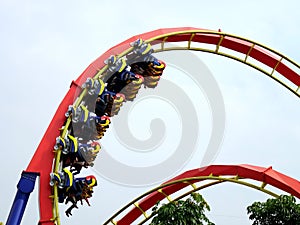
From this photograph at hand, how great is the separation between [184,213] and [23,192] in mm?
3133

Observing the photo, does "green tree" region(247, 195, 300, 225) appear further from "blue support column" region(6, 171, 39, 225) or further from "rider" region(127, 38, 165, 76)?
"blue support column" region(6, 171, 39, 225)

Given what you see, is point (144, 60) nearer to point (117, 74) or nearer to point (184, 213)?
point (117, 74)

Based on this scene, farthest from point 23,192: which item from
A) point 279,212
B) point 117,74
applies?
point 279,212

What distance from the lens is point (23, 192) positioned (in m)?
8.59

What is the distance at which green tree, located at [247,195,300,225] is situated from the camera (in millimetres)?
9773

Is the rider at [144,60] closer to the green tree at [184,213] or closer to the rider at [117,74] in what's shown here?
the rider at [117,74]

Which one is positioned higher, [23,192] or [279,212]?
[279,212]

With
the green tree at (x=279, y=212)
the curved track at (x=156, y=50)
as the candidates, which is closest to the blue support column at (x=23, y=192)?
the curved track at (x=156, y=50)

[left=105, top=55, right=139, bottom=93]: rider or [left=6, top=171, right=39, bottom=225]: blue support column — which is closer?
[left=6, top=171, right=39, bottom=225]: blue support column

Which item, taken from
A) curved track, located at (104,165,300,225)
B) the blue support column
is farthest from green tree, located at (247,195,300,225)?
the blue support column

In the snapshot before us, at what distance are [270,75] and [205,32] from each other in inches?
65.5

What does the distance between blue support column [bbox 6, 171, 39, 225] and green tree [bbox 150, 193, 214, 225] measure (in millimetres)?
2663

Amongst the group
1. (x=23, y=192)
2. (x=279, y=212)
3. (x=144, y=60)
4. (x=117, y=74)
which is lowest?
(x=23, y=192)

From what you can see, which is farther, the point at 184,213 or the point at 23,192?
the point at 184,213
